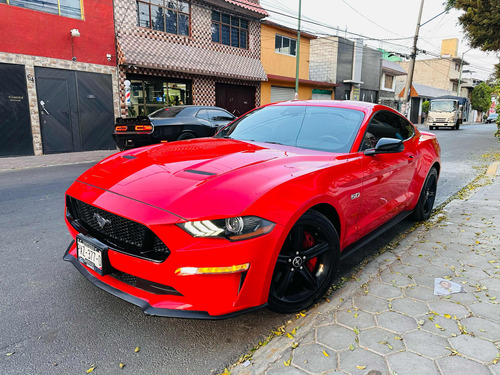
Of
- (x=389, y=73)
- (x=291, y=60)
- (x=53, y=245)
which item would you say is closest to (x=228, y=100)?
(x=291, y=60)

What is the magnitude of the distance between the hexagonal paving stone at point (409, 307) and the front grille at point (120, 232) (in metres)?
1.76

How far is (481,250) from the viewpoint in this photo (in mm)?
3760

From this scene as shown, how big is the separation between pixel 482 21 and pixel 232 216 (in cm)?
1999

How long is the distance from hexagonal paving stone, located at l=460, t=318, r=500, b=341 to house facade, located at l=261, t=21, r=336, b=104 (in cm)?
1943

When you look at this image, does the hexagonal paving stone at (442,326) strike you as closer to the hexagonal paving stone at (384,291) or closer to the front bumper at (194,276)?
the hexagonal paving stone at (384,291)

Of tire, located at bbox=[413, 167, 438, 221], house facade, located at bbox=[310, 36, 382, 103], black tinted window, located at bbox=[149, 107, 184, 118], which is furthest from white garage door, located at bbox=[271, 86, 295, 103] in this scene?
tire, located at bbox=[413, 167, 438, 221]

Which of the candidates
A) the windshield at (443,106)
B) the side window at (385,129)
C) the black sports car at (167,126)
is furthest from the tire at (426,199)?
the windshield at (443,106)

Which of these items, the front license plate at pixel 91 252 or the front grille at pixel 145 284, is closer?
the front grille at pixel 145 284

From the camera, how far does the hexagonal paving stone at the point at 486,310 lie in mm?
2516

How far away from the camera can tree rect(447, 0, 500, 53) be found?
53.3 ft

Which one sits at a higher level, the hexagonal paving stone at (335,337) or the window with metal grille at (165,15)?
the window with metal grille at (165,15)

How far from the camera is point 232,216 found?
78.5 inches

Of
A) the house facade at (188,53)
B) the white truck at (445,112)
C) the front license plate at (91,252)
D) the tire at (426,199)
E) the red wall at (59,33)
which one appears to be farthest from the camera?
the white truck at (445,112)

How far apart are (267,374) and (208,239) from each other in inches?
32.2
